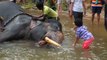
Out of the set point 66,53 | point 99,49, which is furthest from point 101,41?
point 66,53

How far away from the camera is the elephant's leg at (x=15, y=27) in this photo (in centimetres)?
995

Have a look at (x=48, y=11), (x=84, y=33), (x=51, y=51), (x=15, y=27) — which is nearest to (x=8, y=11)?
(x=15, y=27)

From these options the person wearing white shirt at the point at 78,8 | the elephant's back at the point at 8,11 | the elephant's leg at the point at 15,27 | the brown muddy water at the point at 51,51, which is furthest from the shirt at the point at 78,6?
the elephant's back at the point at 8,11

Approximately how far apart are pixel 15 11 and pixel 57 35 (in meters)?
1.77

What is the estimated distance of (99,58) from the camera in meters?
8.48

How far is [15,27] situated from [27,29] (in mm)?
378

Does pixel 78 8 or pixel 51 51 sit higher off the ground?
pixel 78 8

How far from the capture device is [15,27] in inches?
400

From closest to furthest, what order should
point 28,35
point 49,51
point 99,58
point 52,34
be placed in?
point 99,58, point 49,51, point 52,34, point 28,35

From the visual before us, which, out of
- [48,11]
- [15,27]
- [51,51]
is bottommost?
[51,51]

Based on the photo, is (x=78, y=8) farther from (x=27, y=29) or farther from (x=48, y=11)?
(x=27, y=29)

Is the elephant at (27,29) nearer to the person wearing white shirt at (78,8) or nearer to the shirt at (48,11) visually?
the shirt at (48,11)

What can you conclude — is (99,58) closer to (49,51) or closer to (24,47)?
(49,51)

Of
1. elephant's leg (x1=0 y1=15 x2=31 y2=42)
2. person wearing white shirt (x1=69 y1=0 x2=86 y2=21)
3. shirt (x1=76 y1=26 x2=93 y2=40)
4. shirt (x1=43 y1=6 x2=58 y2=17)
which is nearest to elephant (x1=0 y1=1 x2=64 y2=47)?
elephant's leg (x1=0 y1=15 x2=31 y2=42)
